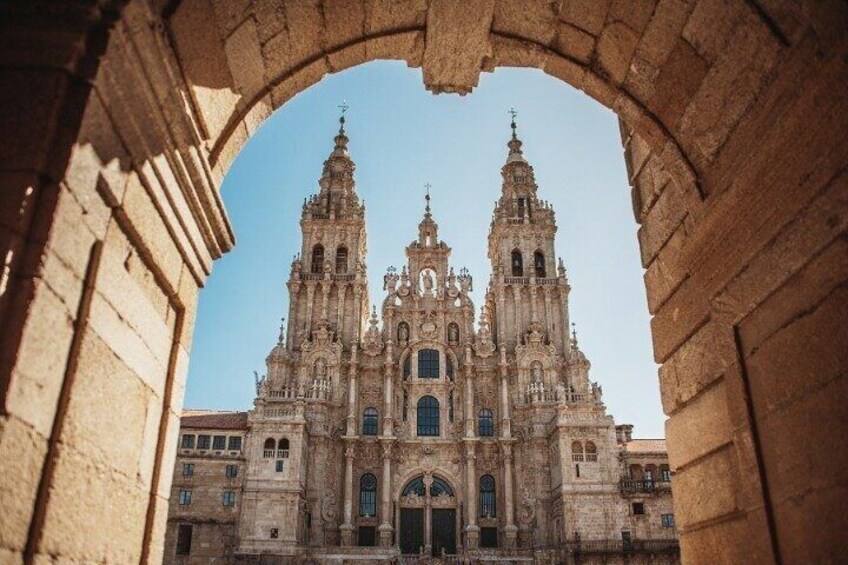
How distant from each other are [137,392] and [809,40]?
4.33m

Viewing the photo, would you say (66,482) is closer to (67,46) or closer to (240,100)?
(67,46)

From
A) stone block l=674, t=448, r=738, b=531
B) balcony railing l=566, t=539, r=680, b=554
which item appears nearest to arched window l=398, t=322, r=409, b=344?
balcony railing l=566, t=539, r=680, b=554

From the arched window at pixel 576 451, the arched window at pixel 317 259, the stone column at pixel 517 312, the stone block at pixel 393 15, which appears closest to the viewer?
the stone block at pixel 393 15

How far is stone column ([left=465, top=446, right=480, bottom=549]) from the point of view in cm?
3300

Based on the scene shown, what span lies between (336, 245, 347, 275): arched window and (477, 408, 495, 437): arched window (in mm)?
12082

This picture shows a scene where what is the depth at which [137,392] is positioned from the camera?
4023 mm

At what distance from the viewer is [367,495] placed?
35.2 metres

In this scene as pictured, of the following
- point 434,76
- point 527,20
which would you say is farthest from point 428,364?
point 527,20

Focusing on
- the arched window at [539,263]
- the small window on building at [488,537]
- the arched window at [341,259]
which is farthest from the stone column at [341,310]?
the small window on building at [488,537]

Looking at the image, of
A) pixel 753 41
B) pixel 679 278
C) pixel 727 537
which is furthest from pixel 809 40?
pixel 727 537

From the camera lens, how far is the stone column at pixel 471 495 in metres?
33.0

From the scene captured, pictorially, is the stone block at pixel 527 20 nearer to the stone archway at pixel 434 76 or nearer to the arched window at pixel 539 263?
the stone archway at pixel 434 76

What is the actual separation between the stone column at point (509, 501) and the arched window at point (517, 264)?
11.1 metres

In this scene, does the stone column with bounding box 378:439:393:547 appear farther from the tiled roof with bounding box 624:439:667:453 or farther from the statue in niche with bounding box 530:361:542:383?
the tiled roof with bounding box 624:439:667:453
